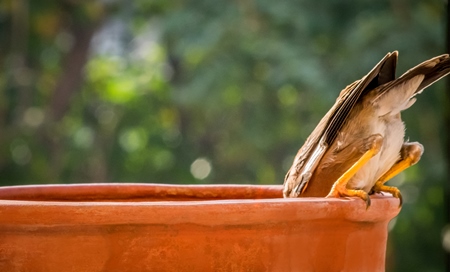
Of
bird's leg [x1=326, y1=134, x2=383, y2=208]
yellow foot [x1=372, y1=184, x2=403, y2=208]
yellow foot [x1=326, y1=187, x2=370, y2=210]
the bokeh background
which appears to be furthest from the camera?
the bokeh background

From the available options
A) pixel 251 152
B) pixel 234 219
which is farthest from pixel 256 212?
pixel 251 152

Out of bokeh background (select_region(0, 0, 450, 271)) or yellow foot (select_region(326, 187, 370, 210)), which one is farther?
bokeh background (select_region(0, 0, 450, 271))

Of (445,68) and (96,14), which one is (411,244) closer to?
(96,14)

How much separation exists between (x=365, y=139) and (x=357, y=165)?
0.08 m

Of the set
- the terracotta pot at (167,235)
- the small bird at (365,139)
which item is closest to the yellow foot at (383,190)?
the small bird at (365,139)

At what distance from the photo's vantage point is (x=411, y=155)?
5.54 ft

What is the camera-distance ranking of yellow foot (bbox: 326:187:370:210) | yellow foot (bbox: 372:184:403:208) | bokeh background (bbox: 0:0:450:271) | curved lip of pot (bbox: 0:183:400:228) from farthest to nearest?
bokeh background (bbox: 0:0:450:271)
yellow foot (bbox: 372:184:403:208)
yellow foot (bbox: 326:187:370:210)
curved lip of pot (bbox: 0:183:400:228)

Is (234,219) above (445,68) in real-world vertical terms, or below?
below

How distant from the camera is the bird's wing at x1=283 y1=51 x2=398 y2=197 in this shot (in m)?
1.55

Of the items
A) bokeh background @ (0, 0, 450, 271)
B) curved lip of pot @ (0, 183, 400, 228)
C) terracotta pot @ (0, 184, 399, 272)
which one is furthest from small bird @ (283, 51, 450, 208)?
bokeh background @ (0, 0, 450, 271)

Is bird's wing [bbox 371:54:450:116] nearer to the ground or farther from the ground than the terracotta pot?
farther from the ground

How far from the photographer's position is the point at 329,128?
5.39 ft

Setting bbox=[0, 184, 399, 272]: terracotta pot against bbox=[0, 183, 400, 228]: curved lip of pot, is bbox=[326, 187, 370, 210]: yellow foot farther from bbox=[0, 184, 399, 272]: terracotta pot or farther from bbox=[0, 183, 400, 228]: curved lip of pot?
bbox=[0, 184, 399, 272]: terracotta pot

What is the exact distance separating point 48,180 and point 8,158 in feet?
1.20
